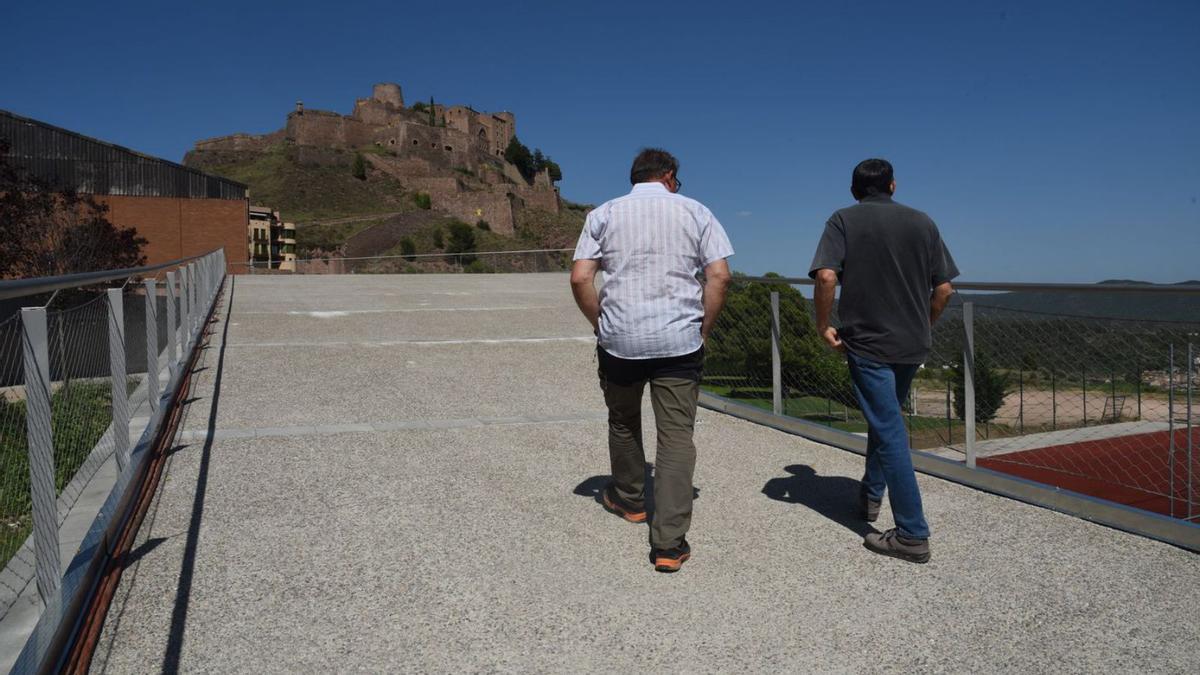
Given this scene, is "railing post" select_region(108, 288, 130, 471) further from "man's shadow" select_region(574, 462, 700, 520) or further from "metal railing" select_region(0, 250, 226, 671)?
"man's shadow" select_region(574, 462, 700, 520)

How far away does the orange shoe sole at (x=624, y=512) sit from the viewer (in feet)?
15.0

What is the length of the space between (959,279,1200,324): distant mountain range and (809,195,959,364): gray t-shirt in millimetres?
1157

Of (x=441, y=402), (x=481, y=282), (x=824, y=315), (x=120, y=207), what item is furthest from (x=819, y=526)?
(x=120, y=207)

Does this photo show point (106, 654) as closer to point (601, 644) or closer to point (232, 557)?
point (232, 557)

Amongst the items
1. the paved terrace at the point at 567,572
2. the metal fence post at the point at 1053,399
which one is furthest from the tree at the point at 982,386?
the paved terrace at the point at 567,572

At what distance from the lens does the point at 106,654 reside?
3.02 m

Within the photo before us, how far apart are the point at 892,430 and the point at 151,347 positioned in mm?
4760

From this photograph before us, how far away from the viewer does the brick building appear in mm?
38594

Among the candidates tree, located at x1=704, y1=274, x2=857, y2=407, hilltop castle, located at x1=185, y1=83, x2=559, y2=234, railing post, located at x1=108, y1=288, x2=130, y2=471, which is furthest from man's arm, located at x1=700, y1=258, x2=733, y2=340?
hilltop castle, located at x1=185, y1=83, x2=559, y2=234

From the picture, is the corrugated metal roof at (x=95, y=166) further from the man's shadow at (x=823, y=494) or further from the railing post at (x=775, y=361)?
the man's shadow at (x=823, y=494)

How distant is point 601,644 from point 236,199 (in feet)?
148

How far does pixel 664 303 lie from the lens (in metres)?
3.98

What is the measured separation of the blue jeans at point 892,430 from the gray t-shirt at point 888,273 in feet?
0.24

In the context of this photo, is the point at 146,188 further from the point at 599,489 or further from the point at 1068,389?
the point at 1068,389
